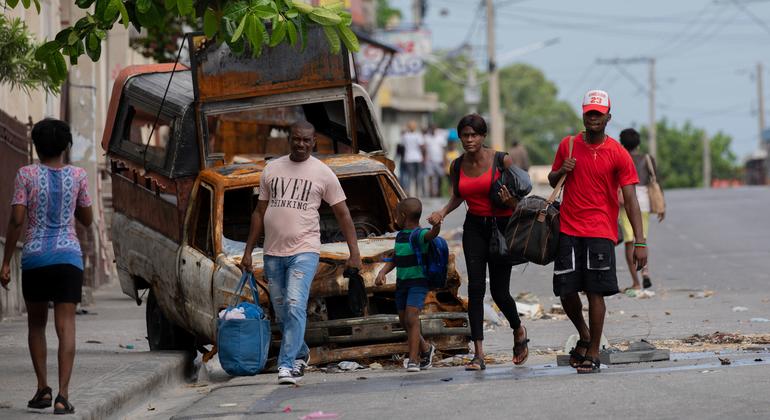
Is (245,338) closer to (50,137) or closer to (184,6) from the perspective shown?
(50,137)

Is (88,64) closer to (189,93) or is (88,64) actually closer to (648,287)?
(189,93)

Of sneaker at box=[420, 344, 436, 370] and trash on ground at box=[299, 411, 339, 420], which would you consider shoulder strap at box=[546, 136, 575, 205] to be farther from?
trash on ground at box=[299, 411, 339, 420]

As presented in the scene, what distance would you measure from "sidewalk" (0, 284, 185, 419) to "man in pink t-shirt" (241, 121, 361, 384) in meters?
1.07

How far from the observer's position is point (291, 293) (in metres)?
11.3

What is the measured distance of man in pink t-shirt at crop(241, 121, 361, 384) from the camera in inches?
445

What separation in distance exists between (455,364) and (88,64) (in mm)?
10233

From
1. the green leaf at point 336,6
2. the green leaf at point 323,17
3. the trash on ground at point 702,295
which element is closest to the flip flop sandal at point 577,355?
the green leaf at point 336,6

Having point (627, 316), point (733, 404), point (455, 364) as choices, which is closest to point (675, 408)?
point (733, 404)

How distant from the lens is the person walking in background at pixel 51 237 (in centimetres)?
916

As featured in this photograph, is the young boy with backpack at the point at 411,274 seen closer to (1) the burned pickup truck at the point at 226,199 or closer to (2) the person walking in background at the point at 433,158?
(1) the burned pickup truck at the point at 226,199

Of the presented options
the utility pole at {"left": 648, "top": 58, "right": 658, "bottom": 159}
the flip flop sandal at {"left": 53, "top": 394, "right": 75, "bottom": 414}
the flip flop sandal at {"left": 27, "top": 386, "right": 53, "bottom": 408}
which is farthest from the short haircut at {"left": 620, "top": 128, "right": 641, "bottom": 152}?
the utility pole at {"left": 648, "top": 58, "right": 658, "bottom": 159}

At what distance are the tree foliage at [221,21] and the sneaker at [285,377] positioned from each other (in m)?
2.64

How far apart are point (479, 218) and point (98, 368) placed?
10.1 ft

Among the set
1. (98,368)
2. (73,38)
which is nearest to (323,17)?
(73,38)
